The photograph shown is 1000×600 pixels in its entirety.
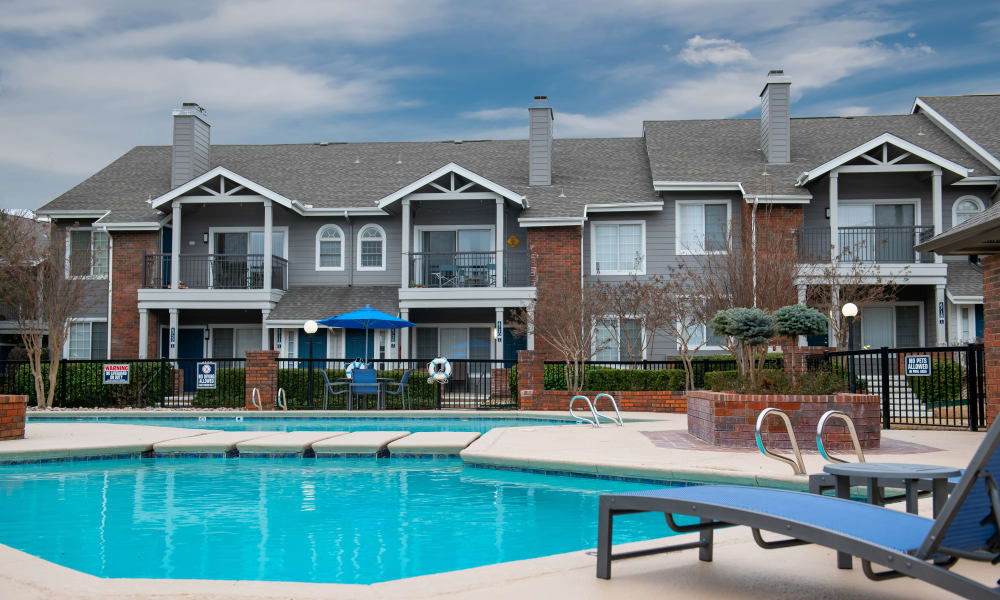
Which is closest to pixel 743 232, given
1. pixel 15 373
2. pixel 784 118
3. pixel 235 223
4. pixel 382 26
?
pixel 784 118

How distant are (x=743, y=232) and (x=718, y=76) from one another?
10.6 metres

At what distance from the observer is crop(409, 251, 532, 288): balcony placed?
2397 cm

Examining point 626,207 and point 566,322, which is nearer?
point 566,322

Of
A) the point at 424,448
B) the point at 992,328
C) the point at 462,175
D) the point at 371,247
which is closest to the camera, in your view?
the point at 424,448

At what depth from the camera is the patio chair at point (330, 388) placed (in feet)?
60.5

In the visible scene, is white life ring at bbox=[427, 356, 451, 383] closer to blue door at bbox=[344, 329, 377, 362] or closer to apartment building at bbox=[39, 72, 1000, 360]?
apartment building at bbox=[39, 72, 1000, 360]

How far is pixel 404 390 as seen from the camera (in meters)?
19.3

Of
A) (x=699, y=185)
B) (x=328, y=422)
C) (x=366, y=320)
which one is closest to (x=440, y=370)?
(x=366, y=320)

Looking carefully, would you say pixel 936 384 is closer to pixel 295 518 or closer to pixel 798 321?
pixel 798 321

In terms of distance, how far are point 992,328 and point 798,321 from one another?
A: 230 centimetres

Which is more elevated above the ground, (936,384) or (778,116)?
(778,116)

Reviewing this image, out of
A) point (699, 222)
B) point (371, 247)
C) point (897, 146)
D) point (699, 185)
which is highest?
point (897, 146)

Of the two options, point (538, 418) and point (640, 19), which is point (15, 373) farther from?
point (640, 19)

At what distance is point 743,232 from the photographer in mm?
22562
